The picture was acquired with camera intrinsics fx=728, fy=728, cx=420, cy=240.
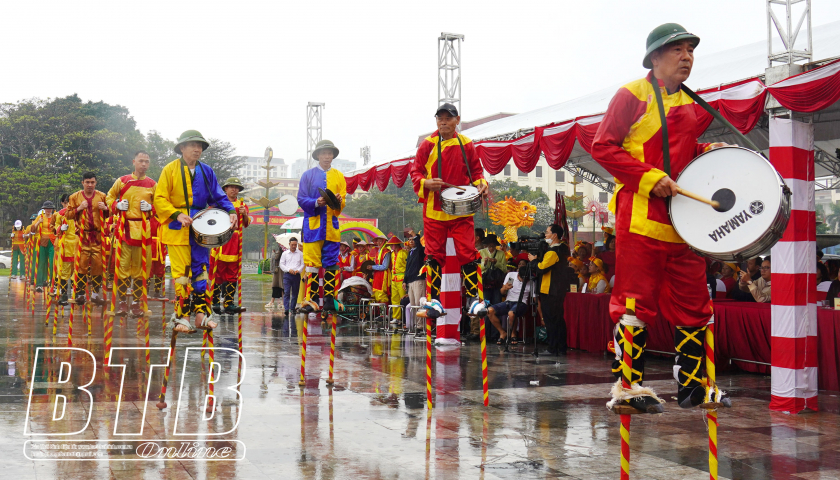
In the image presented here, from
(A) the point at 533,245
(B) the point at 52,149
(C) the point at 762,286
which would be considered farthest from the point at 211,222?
(B) the point at 52,149

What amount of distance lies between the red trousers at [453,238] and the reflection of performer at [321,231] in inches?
56.5

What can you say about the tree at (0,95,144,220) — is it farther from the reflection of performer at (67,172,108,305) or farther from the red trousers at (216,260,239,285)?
the red trousers at (216,260,239,285)

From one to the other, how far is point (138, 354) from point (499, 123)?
9.32 meters

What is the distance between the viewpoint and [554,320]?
11.2 meters

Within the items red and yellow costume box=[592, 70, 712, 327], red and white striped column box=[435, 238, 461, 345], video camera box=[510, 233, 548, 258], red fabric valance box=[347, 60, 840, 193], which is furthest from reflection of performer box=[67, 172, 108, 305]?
red and yellow costume box=[592, 70, 712, 327]

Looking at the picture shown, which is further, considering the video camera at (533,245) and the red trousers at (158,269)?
the red trousers at (158,269)

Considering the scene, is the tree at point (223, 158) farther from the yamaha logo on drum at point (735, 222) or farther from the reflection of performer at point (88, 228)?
the yamaha logo on drum at point (735, 222)

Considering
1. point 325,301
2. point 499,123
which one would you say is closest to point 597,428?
point 325,301

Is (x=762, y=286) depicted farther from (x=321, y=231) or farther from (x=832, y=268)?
(x=321, y=231)

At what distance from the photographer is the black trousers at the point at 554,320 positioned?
11.1 metres

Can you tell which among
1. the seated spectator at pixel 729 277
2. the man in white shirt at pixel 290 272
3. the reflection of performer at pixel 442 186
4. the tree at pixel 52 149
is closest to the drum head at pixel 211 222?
the reflection of performer at pixel 442 186

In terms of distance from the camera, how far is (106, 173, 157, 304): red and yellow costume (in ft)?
35.9

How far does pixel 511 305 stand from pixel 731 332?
148 inches

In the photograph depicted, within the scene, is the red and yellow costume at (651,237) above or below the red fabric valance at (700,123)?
below
